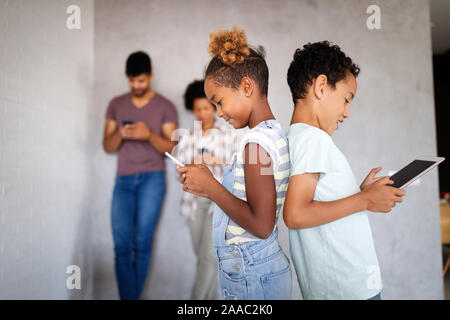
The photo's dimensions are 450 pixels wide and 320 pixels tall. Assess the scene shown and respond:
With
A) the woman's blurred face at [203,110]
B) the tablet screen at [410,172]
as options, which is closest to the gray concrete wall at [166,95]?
the woman's blurred face at [203,110]

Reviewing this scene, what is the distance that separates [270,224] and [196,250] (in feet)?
4.13

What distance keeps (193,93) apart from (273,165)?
4.16 feet

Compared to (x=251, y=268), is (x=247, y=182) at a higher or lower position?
higher

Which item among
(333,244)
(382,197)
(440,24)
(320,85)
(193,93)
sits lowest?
(333,244)

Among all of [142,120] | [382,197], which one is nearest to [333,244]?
[382,197]

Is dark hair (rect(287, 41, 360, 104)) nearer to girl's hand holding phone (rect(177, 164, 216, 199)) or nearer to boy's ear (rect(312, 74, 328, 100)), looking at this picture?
boy's ear (rect(312, 74, 328, 100))

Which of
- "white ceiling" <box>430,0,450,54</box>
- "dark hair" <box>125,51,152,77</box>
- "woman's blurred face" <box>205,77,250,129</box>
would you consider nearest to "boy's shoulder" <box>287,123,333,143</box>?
"woman's blurred face" <box>205,77,250,129</box>

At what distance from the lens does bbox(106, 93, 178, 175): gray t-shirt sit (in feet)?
6.21

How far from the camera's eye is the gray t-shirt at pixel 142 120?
189 centimetres

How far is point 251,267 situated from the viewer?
2.50 feet

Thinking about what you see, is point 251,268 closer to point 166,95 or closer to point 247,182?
point 247,182

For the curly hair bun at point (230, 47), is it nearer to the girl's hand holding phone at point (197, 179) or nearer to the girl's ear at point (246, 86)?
the girl's ear at point (246, 86)

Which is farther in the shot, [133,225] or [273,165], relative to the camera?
[133,225]

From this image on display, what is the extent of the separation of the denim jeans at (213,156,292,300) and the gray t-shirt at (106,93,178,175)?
1.17 m
